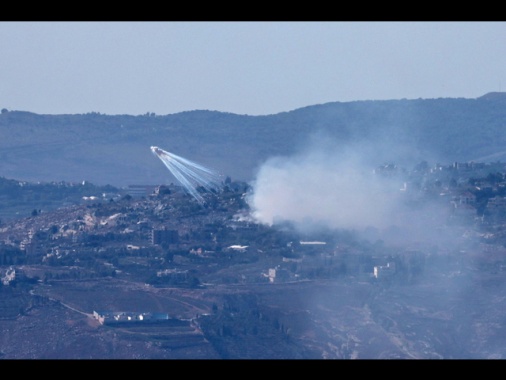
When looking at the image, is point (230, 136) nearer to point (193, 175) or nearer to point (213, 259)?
point (193, 175)

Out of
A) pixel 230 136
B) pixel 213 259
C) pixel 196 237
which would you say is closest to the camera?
pixel 213 259

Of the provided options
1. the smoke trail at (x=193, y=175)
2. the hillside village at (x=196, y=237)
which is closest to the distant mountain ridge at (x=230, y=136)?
the smoke trail at (x=193, y=175)

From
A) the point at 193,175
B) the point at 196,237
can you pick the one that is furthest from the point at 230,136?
the point at 196,237

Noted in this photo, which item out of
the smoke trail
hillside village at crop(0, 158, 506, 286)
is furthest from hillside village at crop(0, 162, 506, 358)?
the smoke trail

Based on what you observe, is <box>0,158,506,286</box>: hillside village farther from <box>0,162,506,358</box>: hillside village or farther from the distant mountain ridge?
the distant mountain ridge

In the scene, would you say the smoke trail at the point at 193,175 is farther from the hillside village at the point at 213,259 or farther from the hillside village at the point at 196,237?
the hillside village at the point at 213,259
